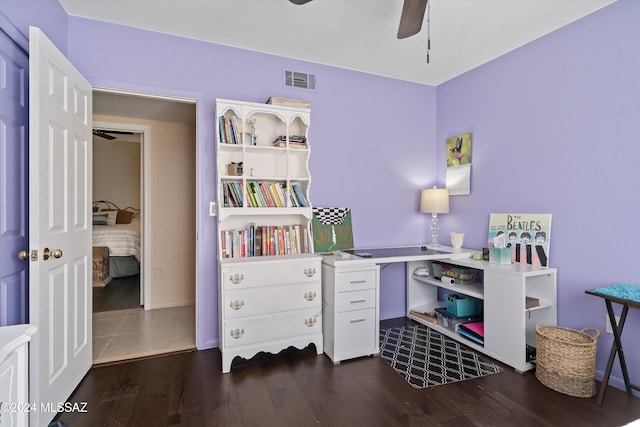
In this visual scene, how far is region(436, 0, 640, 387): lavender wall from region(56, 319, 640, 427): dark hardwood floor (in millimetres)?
632

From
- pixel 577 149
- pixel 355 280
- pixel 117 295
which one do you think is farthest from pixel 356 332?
pixel 117 295

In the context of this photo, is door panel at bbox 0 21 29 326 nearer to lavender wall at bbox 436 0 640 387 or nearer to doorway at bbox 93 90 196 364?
doorway at bbox 93 90 196 364

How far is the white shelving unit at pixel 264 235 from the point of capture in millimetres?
2283

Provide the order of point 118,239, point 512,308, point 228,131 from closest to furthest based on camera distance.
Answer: point 512,308, point 228,131, point 118,239

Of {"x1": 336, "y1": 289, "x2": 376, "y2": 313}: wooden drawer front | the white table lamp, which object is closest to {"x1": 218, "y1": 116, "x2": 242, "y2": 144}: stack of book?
{"x1": 336, "y1": 289, "x2": 376, "y2": 313}: wooden drawer front

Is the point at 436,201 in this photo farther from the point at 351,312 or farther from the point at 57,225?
the point at 57,225

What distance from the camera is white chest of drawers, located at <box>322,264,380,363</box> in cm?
238

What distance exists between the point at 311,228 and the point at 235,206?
0.72m

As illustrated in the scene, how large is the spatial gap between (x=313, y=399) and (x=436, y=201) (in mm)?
2119

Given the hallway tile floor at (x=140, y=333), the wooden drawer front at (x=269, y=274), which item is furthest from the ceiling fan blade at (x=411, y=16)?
the hallway tile floor at (x=140, y=333)

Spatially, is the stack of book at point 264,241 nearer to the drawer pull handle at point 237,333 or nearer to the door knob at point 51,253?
the drawer pull handle at point 237,333

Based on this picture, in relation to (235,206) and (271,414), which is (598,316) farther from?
(235,206)

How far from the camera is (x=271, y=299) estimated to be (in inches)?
92.7

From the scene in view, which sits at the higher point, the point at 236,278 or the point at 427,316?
the point at 236,278
